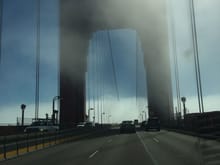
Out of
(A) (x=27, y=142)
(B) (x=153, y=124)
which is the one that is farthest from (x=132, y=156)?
(B) (x=153, y=124)

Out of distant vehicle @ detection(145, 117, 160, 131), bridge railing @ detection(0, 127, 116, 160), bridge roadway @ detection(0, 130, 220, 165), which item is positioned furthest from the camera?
distant vehicle @ detection(145, 117, 160, 131)

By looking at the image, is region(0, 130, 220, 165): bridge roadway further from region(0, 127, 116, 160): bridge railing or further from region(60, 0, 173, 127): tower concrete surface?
region(60, 0, 173, 127): tower concrete surface

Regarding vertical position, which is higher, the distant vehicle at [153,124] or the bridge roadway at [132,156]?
the distant vehicle at [153,124]

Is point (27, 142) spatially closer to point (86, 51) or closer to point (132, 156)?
point (132, 156)

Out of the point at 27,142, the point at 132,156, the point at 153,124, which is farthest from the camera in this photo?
the point at 153,124

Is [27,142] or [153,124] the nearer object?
[27,142]

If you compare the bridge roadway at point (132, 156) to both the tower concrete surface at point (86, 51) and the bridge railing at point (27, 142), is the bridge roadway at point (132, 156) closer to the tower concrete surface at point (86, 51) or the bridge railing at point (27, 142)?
the bridge railing at point (27, 142)

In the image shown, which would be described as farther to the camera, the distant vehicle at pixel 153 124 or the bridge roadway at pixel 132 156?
the distant vehicle at pixel 153 124

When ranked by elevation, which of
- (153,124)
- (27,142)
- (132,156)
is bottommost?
(132,156)

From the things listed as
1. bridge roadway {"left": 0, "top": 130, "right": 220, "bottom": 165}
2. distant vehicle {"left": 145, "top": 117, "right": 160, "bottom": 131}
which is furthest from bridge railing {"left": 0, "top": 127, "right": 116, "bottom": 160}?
distant vehicle {"left": 145, "top": 117, "right": 160, "bottom": 131}

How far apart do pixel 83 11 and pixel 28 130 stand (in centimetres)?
2822

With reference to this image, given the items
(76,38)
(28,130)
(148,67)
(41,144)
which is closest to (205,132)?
(41,144)

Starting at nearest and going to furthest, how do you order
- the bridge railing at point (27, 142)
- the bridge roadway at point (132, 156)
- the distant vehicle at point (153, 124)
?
the bridge roadway at point (132, 156)
the bridge railing at point (27, 142)
the distant vehicle at point (153, 124)

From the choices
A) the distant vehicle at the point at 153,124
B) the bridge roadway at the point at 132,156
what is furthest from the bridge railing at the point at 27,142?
the distant vehicle at the point at 153,124
